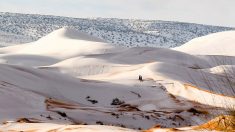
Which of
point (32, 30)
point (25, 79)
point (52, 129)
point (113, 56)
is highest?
point (32, 30)

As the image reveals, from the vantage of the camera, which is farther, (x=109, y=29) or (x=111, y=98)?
(x=109, y=29)

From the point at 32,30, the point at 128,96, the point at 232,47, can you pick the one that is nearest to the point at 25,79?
the point at 128,96

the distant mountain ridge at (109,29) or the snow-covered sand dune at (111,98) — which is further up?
the distant mountain ridge at (109,29)

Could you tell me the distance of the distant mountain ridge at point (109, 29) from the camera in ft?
431

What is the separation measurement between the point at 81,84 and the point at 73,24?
13333 cm

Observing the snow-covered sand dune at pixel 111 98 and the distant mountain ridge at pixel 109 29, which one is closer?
the snow-covered sand dune at pixel 111 98

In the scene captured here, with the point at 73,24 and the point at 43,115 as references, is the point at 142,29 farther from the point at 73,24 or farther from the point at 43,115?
the point at 43,115

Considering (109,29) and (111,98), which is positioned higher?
(109,29)

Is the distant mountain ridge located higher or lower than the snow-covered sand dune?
higher

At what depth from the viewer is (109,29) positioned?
148m

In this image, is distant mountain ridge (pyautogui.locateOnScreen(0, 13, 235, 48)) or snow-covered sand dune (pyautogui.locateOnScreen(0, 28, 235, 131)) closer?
snow-covered sand dune (pyautogui.locateOnScreen(0, 28, 235, 131))

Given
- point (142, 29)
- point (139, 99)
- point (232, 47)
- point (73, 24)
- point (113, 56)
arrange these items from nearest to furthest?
point (139, 99), point (113, 56), point (232, 47), point (73, 24), point (142, 29)

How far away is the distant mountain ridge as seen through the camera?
5177 inches

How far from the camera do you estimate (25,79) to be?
10.5 m
